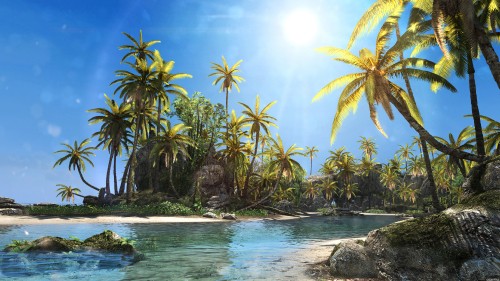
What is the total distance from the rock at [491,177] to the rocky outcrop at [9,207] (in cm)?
3543

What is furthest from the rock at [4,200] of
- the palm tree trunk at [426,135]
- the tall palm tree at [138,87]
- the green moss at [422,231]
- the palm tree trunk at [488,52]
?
the palm tree trunk at [488,52]

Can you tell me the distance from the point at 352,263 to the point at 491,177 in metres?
4.20

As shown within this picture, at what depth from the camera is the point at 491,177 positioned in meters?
8.87

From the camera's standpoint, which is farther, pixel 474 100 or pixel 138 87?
pixel 138 87

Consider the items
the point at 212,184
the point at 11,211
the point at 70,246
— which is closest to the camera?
the point at 70,246

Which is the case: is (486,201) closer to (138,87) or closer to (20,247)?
(20,247)

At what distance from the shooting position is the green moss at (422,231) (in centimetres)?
739

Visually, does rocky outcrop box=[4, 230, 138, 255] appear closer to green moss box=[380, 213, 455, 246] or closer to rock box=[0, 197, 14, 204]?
green moss box=[380, 213, 455, 246]

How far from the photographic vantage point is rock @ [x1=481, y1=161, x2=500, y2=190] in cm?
870

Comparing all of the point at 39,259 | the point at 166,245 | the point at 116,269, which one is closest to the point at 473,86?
the point at 166,245

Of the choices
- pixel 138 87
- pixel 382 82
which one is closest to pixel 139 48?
pixel 138 87

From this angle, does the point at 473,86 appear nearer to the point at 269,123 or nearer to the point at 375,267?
the point at 375,267

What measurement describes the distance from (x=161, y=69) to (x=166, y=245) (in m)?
33.8

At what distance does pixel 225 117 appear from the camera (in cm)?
5294
